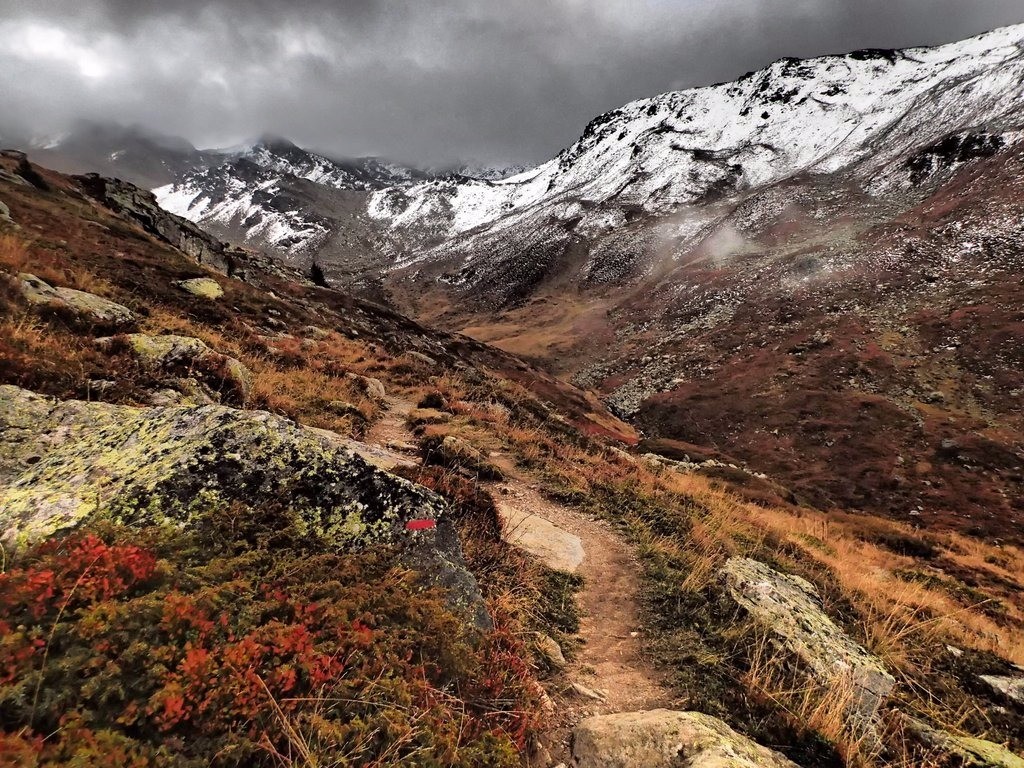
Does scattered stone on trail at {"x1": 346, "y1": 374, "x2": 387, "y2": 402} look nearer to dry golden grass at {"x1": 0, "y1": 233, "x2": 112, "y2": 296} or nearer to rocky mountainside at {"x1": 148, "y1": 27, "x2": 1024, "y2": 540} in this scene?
dry golden grass at {"x1": 0, "y1": 233, "x2": 112, "y2": 296}

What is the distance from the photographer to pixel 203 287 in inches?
790

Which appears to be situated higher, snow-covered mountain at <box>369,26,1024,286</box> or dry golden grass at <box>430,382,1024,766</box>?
snow-covered mountain at <box>369,26,1024,286</box>

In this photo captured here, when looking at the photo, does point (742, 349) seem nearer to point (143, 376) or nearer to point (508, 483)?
point (508, 483)

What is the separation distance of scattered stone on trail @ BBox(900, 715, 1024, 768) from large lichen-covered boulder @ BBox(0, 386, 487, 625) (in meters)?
3.81

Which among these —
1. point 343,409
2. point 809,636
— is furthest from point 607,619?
point 343,409

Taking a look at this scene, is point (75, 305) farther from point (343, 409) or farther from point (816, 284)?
point (816, 284)

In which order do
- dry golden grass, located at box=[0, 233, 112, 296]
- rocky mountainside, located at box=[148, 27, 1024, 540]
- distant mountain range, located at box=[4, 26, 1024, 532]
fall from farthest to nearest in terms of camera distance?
1. distant mountain range, located at box=[4, 26, 1024, 532]
2. rocky mountainside, located at box=[148, 27, 1024, 540]
3. dry golden grass, located at box=[0, 233, 112, 296]

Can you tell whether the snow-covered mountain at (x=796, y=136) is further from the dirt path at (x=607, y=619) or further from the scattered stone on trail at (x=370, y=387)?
the dirt path at (x=607, y=619)

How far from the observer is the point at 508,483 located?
9602 millimetres

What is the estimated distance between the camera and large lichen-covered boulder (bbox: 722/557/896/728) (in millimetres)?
4293

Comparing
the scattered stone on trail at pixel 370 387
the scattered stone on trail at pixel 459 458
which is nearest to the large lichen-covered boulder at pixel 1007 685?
the scattered stone on trail at pixel 459 458

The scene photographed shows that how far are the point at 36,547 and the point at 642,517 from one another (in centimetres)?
811

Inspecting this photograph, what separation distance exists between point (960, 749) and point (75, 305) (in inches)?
540

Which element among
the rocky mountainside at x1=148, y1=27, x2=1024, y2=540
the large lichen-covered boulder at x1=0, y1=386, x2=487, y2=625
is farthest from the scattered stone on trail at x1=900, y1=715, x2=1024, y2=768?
the rocky mountainside at x1=148, y1=27, x2=1024, y2=540
